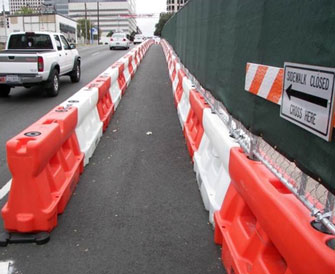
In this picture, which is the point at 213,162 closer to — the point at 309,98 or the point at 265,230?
the point at 265,230

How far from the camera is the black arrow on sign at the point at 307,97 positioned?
1901mm

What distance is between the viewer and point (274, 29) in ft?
8.57

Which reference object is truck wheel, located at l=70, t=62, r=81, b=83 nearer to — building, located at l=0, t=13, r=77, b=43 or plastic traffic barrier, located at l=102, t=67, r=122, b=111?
plastic traffic barrier, located at l=102, t=67, r=122, b=111

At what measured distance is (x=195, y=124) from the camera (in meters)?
5.95

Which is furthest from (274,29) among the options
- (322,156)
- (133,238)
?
(133,238)

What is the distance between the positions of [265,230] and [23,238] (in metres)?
2.27

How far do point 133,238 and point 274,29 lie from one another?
2231 millimetres

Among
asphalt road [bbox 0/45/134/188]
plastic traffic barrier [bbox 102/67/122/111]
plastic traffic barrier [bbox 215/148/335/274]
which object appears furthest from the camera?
plastic traffic barrier [bbox 102/67/122/111]

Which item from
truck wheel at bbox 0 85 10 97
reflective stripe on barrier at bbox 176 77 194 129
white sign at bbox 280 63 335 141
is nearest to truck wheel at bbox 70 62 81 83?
truck wheel at bbox 0 85 10 97

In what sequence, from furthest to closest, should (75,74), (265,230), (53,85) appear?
(75,74) < (53,85) < (265,230)

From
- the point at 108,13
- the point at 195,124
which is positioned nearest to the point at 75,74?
the point at 195,124

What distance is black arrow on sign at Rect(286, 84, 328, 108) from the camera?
6.24ft

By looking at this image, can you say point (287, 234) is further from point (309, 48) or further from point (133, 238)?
point (133, 238)

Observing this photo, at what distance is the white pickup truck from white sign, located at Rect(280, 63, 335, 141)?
8.74 m
